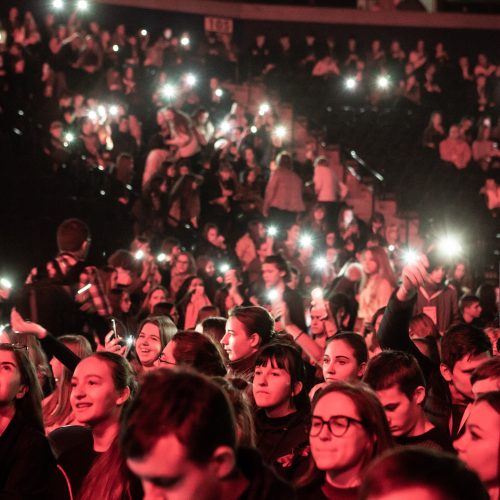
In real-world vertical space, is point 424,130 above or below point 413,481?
above

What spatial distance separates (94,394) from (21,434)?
40 cm

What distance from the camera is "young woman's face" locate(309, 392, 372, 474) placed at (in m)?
3.46

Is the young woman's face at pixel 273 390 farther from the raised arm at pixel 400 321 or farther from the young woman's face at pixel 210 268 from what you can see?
the young woman's face at pixel 210 268

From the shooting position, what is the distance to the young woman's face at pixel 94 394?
4.36m

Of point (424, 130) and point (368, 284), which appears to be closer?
point (368, 284)

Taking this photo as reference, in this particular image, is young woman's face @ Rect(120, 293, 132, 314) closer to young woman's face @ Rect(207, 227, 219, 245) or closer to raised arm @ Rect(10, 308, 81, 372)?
raised arm @ Rect(10, 308, 81, 372)

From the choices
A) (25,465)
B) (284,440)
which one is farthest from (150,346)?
(25,465)

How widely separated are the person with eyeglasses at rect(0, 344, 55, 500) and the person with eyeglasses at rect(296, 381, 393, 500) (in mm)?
1320

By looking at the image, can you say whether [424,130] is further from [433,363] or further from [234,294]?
[433,363]

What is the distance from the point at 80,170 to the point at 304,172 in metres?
5.39

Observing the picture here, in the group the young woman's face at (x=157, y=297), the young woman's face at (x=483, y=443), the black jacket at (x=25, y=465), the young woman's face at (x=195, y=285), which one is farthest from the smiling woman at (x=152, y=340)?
the young woman's face at (x=195, y=285)

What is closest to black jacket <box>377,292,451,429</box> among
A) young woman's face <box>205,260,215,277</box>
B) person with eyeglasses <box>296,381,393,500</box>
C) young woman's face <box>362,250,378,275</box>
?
person with eyeglasses <box>296,381,393,500</box>

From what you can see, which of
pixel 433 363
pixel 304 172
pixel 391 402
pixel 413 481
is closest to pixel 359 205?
pixel 304 172

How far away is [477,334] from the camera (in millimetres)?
5566
